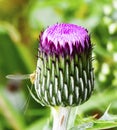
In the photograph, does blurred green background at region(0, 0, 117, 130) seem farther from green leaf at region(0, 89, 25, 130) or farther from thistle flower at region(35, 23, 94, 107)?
thistle flower at region(35, 23, 94, 107)

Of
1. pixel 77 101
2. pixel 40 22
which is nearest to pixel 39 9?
pixel 40 22

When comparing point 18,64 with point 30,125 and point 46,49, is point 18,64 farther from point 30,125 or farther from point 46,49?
point 46,49

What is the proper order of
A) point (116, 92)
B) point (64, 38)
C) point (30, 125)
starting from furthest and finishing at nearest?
1. point (30, 125)
2. point (116, 92)
3. point (64, 38)

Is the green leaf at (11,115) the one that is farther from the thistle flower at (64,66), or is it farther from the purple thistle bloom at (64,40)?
the purple thistle bloom at (64,40)

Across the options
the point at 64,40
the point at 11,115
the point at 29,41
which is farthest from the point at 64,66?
the point at 29,41

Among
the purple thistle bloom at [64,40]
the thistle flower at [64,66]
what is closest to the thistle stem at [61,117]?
the thistle flower at [64,66]

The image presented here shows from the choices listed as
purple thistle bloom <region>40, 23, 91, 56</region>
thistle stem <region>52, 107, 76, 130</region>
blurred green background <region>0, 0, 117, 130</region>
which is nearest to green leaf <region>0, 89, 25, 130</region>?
blurred green background <region>0, 0, 117, 130</region>

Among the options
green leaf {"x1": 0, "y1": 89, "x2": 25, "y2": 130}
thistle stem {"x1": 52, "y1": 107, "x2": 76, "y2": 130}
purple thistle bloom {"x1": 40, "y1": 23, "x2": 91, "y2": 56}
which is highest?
purple thistle bloom {"x1": 40, "y1": 23, "x2": 91, "y2": 56}

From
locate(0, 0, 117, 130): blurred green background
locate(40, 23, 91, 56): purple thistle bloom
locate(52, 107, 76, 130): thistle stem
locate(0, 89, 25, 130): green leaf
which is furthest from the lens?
locate(0, 0, 117, 130): blurred green background
